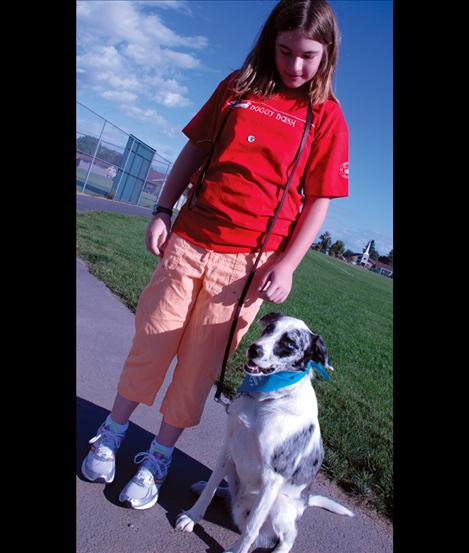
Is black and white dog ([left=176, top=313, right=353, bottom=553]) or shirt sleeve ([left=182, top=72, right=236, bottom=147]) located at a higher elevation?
shirt sleeve ([left=182, top=72, right=236, bottom=147])

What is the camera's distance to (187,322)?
9.05 ft

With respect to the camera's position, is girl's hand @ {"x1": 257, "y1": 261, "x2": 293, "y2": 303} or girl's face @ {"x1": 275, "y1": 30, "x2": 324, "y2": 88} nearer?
girl's face @ {"x1": 275, "y1": 30, "x2": 324, "y2": 88}

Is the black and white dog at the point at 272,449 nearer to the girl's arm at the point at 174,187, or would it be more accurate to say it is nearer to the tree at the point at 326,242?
the girl's arm at the point at 174,187

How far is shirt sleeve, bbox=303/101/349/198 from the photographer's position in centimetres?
244

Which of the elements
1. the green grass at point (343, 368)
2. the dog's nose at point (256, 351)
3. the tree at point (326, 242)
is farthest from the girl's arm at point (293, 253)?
the tree at point (326, 242)

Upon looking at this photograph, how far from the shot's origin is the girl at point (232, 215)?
7.93ft

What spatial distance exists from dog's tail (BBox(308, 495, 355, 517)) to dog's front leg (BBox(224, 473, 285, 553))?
0.56 m

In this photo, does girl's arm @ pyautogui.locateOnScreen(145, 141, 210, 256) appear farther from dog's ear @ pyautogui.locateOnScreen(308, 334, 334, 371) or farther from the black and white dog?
dog's ear @ pyautogui.locateOnScreen(308, 334, 334, 371)

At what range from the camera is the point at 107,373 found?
4.33 meters

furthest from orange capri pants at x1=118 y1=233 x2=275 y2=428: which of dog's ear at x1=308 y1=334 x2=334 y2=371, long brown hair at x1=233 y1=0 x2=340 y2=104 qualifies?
long brown hair at x1=233 y1=0 x2=340 y2=104
